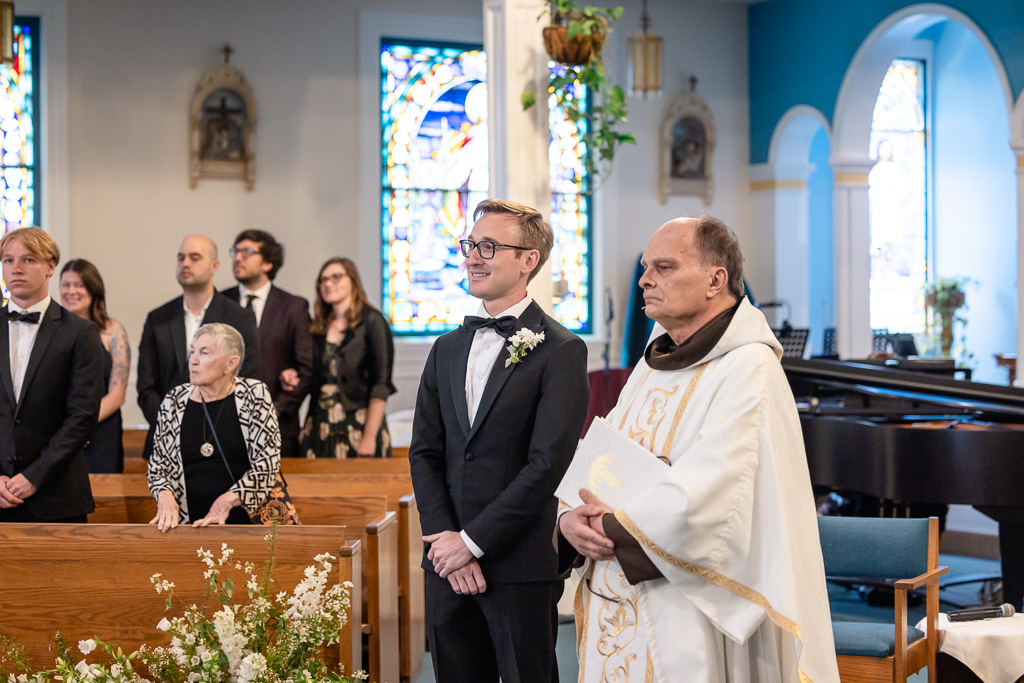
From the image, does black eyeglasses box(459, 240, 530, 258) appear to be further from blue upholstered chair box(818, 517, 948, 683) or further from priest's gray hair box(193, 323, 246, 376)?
blue upholstered chair box(818, 517, 948, 683)

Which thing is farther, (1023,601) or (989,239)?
(989,239)

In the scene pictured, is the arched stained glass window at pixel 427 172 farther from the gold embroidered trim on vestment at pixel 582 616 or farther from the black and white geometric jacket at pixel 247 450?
the gold embroidered trim on vestment at pixel 582 616

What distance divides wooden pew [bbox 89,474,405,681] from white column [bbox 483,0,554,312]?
4.86ft

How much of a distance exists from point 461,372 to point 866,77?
25.5 ft

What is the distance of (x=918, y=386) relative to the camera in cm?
498

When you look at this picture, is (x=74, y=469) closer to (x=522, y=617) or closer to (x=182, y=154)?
(x=522, y=617)

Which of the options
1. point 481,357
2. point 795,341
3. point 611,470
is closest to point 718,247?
point 611,470

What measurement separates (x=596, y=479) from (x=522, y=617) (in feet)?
1.77

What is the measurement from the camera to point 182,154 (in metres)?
8.64

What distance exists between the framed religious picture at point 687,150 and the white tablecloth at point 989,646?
7.00 meters

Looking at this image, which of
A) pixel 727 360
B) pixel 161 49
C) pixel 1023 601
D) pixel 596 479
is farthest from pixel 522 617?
pixel 161 49

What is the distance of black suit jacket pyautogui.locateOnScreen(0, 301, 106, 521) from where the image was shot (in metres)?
3.40

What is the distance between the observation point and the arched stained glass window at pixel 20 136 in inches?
332

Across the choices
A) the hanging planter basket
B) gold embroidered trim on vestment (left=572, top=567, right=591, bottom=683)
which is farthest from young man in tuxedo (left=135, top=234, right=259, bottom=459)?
gold embroidered trim on vestment (left=572, top=567, right=591, bottom=683)
